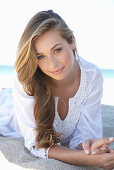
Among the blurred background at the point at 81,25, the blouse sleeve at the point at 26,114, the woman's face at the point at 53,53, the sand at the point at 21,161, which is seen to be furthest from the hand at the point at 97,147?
the blurred background at the point at 81,25

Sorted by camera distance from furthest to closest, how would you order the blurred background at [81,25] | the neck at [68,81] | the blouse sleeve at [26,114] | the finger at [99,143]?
the blurred background at [81,25], the neck at [68,81], the blouse sleeve at [26,114], the finger at [99,143]

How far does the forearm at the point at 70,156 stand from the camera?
159cm

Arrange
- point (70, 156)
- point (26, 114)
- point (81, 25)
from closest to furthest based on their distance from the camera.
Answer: point (70, 156) < point (26, 114) < point (81, 25)

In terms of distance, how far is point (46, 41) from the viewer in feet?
Answer: 5.74

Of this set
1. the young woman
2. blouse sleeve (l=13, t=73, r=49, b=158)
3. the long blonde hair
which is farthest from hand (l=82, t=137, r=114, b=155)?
blouse sleeve (l=13, t=73, r=49, b=158)

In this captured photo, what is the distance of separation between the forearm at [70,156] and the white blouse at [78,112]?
0.20m

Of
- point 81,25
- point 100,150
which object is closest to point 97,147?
point 100,150

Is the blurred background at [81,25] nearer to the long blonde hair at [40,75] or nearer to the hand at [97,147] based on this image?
the long blonde hair at [40,75]

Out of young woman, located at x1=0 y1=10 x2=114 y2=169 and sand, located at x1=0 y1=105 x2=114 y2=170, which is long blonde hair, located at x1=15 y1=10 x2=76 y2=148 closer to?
young woman, located at x1=0 y1=10 x2=114 y2=169

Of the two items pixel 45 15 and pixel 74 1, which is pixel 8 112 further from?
pixel 74 1

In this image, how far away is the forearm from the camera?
1590 mm

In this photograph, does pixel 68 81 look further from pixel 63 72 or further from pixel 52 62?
pixel 52 62

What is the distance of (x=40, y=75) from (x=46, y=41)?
1.49 feet

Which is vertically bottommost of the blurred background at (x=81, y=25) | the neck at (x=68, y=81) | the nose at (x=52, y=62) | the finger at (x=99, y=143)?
the blurred background at (x=81, y=25)
